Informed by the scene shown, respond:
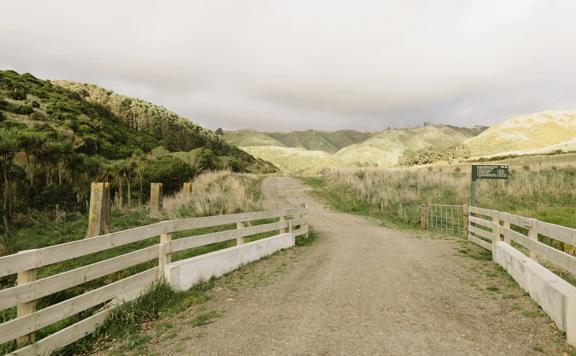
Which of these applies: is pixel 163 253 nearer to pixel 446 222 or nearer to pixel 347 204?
pixel 446 222

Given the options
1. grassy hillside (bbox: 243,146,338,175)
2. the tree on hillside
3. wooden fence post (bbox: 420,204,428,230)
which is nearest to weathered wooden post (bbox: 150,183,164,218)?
the tree on hillside

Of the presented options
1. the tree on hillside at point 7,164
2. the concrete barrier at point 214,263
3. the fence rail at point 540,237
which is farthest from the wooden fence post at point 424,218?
the tree on hillside at point 7,164

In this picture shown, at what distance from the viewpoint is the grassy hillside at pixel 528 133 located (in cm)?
10744

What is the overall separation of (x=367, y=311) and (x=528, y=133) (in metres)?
135

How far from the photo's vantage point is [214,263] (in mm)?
7453

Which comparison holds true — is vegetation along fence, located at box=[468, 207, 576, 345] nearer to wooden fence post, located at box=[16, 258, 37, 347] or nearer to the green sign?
the green sign

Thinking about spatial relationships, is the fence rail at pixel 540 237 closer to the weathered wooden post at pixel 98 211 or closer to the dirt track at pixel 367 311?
the dirt track at pixel 367 311

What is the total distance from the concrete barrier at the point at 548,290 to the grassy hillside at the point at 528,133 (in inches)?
4274

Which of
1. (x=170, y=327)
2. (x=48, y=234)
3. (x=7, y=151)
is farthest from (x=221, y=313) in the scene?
(x=7, y=151)

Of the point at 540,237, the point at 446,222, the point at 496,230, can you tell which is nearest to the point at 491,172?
the point at 446,222

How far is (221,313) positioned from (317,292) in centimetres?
182

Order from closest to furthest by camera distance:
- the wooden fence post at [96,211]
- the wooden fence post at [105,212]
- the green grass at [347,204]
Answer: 1. the wooden fence post at [96,211]
2. the wooden fence post at [105,212]
3. the green grass at [347,204]

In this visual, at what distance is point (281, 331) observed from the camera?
4.78m

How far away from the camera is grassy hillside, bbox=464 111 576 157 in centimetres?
10744
